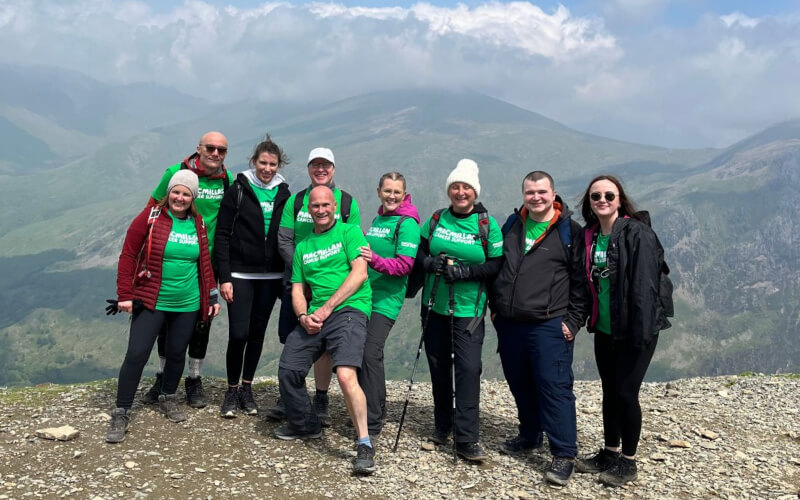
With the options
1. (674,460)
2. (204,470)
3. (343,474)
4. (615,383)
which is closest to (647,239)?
(615,383)

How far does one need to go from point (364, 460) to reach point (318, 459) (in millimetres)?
853

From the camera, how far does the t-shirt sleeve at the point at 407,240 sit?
30.1 ft

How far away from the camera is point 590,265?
8.62 metres

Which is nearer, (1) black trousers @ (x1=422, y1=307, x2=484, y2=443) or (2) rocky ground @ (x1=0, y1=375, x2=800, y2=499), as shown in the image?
(2) rocky ground @ (x1=0, y1=375, x2=800, y2=499)

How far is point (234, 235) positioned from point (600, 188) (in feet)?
19.3

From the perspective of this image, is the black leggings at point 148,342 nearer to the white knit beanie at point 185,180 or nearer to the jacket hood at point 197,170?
the white knit beanie at point 185,180

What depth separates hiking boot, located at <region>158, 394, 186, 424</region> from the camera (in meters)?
10.1

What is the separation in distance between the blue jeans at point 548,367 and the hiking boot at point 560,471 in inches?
3.7

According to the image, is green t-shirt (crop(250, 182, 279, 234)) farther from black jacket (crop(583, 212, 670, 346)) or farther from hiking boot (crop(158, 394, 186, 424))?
black jacket (crop(583, 212, 670, 346))

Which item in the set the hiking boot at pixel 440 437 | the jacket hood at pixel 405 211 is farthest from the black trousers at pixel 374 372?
the jacket hood at pixel 405 211

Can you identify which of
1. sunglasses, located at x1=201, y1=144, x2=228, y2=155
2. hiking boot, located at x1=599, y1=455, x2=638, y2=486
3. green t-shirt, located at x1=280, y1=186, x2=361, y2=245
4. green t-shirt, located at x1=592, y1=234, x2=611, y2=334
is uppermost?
sunglasses, located at x1=201, y1=144, x2=228, y2=155

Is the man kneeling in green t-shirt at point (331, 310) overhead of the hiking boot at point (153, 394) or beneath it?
overhead

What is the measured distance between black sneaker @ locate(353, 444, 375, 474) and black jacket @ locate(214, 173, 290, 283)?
343cm

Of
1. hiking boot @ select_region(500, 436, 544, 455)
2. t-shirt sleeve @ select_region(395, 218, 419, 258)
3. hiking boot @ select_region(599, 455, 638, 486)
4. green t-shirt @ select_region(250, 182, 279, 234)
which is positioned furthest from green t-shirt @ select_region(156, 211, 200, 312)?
hiking boot @ select_region(599, 455, 638, 486)
